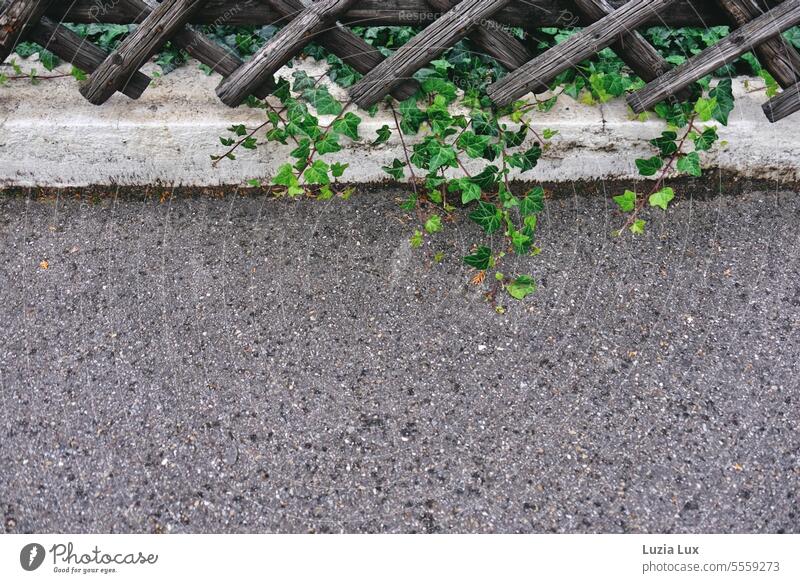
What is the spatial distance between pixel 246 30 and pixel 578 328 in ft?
5.25

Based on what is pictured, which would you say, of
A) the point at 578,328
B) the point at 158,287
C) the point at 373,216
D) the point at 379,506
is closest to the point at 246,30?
the point at 373,216

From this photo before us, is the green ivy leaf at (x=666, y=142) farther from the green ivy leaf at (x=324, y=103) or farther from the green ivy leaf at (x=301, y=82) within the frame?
the green ivy leaf at (x=301, y=82)

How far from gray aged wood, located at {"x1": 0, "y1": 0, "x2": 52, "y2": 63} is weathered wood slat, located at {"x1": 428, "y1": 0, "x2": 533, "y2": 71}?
47.9 inches

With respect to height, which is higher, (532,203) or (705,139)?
(705,139)

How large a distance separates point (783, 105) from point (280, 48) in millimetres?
1711

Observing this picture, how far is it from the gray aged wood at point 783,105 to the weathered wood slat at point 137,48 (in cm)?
193

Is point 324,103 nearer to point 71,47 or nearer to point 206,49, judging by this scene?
point 206,49

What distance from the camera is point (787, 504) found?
1.55 metres

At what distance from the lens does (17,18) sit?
1884 millimetres

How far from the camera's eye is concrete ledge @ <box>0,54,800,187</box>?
2121 mm

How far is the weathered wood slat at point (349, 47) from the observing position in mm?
1888

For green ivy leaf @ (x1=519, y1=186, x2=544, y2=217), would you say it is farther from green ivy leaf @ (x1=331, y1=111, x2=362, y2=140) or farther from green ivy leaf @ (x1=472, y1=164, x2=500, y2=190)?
green ivy leaf @ (x1=331, y1=111, x2=362, y2=140)

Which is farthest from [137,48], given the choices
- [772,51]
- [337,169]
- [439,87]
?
[772,51]

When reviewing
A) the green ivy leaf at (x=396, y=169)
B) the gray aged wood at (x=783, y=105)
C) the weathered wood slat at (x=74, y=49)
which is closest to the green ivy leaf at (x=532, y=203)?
the green ivy leaf at (x=396, y=169)
